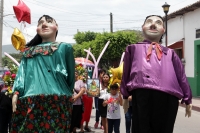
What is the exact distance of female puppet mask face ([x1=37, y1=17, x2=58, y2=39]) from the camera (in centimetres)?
468

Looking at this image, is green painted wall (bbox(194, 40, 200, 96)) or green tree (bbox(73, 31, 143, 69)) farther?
green tree (bbox(73, 31, 143, 69))

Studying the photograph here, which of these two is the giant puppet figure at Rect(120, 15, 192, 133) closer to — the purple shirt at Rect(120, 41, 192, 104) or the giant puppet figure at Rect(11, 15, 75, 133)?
the purple shirt at Rect(120, 41, 192, 104)

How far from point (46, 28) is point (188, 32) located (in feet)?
49.7

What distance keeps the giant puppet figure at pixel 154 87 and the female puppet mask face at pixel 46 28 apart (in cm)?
98

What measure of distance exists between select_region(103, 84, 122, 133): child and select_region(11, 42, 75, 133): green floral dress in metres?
2.89

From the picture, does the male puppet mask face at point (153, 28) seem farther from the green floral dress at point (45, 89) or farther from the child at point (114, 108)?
the child at point (114, 108)

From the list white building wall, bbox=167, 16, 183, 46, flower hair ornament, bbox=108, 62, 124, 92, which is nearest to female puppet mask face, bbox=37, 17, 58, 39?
flower hair ornament, bbox=108, 62, 124, 92

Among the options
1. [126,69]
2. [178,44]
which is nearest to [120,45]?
[178,44]

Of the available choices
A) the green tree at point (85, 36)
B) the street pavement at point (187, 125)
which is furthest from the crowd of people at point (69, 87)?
the green tree at point (85, 36)

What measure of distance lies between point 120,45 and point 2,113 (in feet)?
85.0

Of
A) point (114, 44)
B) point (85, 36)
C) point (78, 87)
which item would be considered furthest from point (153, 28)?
point (85, 36)

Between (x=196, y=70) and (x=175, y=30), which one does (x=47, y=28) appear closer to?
(x=196, y=70)

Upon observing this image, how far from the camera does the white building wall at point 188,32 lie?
1828 centimetres

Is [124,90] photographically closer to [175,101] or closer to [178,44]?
[175,101]
